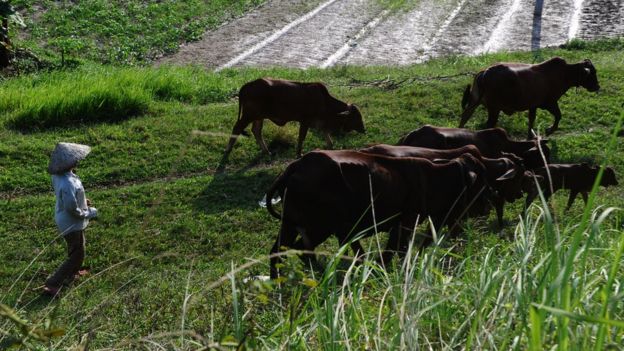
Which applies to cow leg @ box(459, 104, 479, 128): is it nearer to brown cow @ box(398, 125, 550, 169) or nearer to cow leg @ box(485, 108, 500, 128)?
cow leg @ box(485, 108, 500, 128)

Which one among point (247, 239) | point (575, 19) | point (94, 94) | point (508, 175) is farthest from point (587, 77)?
point (575, 19)

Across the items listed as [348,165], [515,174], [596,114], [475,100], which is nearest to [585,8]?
[596,114]

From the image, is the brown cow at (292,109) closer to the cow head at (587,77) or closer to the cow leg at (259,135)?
the cow leg at (259,135)

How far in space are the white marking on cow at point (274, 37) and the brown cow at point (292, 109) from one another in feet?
25.1

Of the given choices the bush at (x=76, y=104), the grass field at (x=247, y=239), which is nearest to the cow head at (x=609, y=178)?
the grass field at (x=247, y=239)

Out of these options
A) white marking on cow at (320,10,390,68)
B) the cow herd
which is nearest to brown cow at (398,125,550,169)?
the cow herd

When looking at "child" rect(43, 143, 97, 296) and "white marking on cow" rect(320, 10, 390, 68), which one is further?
"white marking on cow" rect(320, 10, 390, 68)

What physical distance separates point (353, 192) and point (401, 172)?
28.9 inches

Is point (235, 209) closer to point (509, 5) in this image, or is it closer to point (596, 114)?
point (596, 114)

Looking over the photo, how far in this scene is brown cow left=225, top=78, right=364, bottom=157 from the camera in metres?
14.4

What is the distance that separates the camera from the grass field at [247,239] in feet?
13.5

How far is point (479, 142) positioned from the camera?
Answer: 1224 centimetres

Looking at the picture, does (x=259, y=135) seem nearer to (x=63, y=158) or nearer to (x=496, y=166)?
(x=496, y=166)

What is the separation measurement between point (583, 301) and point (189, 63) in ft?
65.2
